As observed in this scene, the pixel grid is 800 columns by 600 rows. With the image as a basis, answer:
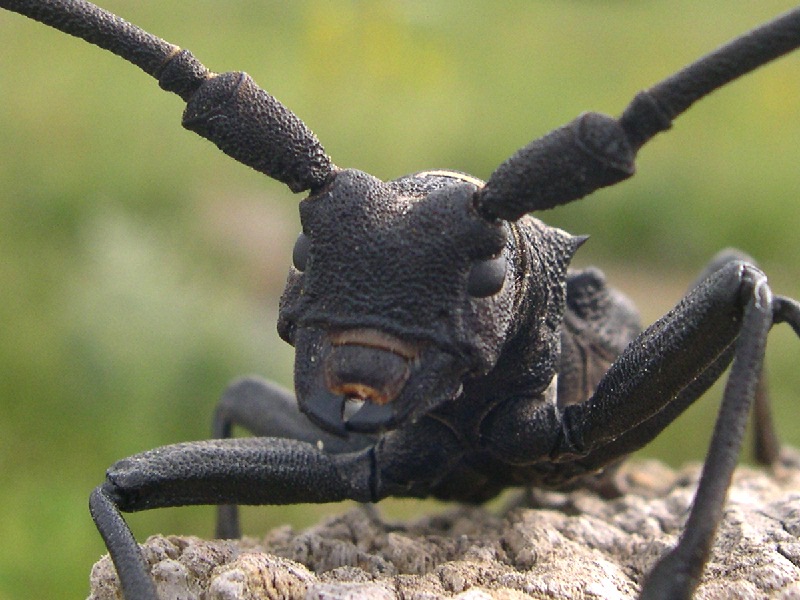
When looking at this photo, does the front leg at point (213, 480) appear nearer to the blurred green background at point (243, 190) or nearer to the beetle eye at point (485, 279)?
the beetle eye at point (485, 279)

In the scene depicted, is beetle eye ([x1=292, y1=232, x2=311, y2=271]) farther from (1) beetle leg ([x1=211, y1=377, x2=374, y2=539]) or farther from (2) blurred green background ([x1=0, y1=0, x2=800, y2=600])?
(2) blurred green background ([x1=0, y1=0, x2=800, y2=600])

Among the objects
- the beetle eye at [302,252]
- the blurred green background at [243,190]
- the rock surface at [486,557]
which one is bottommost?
the rock surface at [486,557]

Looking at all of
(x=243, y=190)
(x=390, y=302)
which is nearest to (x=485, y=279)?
(x=390, y=302)

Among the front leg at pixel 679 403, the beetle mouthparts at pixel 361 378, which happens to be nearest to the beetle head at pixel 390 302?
the beetle mouthparts at pixel 361 378

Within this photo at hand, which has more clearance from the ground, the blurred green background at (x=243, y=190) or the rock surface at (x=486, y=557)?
the blurred green background at (x=243, y=190)

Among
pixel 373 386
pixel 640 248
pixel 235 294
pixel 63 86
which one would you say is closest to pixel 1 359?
pixel 235 294

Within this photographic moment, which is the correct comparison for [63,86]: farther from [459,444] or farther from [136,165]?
Answer: [459,444]
